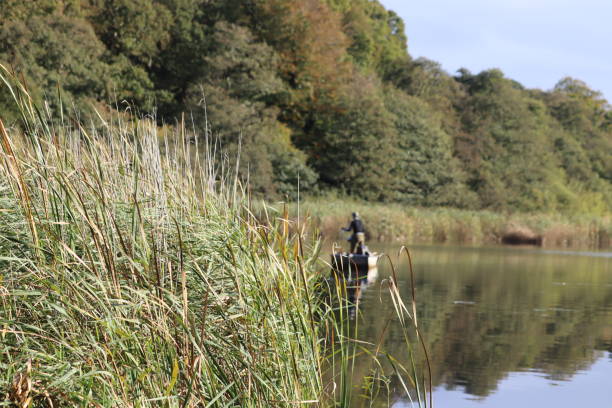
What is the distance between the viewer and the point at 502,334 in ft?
34.7

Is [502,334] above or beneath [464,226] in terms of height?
above

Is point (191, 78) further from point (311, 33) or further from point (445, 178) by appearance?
point (445, 178)

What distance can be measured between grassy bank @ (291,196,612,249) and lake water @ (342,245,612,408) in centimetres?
870

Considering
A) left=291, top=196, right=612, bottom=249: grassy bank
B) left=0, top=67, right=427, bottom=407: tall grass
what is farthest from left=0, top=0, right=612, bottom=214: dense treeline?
left=0, top=67, right=427, bottom=407: tall grass

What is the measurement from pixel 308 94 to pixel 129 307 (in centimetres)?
3439

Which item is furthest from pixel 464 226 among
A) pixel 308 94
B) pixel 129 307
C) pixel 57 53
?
pixel 129 307

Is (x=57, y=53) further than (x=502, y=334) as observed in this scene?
Yes

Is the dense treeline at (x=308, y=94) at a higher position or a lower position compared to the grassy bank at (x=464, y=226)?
higher

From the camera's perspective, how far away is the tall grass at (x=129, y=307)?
3621 mm

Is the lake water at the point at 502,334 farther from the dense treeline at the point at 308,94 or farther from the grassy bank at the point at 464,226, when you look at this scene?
the dense treeline at the point at 308,94

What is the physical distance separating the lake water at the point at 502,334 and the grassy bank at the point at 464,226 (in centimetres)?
870

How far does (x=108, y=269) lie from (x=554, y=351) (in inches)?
266

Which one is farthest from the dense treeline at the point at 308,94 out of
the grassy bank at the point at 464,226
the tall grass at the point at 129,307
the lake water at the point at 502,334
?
the tall grass at the point at 129,307

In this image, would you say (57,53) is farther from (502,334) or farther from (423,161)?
(502,334)
